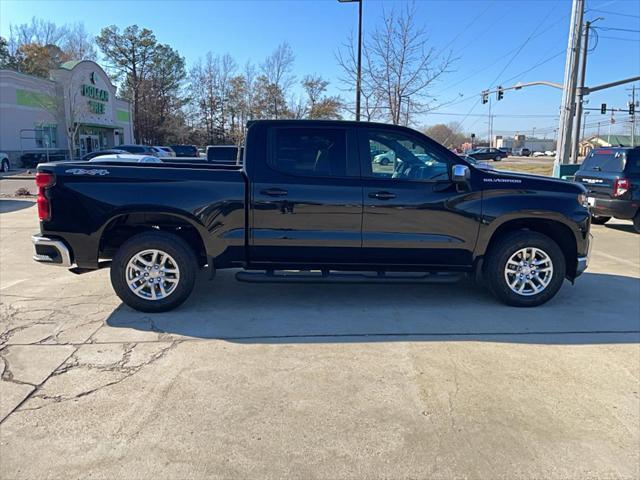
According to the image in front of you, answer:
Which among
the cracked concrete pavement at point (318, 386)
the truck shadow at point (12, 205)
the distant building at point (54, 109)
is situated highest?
the distant building at point (54, 109)

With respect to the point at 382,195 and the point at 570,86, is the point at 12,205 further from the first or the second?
the point at 570,86

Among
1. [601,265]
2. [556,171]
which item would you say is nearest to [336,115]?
[556,171]

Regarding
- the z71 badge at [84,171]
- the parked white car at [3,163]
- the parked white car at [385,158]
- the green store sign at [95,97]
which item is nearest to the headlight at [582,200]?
the parked white car at [385,158]

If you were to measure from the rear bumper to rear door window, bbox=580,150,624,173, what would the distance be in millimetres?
722

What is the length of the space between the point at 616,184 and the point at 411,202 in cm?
781

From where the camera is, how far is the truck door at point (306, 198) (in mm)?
4852

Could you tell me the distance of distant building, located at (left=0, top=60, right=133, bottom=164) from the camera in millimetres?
35438

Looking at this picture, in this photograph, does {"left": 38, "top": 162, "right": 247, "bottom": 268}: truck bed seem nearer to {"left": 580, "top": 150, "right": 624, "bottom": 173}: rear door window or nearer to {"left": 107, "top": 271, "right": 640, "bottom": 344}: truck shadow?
{"left": 107, "top": 271, "right": 640, "bottom": 344}: truck shadow

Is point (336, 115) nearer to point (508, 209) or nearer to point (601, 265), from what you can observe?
point (601, 265)

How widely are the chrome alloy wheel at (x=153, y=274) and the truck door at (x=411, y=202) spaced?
201cm

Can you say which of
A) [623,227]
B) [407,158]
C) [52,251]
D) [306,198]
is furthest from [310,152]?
[623,227]

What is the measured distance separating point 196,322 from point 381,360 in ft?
6.26

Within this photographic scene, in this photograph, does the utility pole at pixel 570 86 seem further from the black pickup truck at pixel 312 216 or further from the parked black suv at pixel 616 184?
the black pickup truck at pixel 312 216

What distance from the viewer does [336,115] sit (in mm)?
28266
